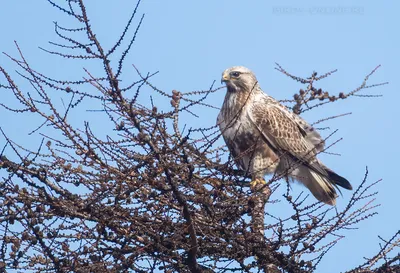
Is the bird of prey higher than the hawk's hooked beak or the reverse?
the reverse

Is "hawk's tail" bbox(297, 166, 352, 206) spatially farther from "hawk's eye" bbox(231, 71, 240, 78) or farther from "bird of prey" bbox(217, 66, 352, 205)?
"hawk's eye" bbox(231, 71, 240, 78)

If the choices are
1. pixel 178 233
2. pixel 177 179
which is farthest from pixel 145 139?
pixel 178 233

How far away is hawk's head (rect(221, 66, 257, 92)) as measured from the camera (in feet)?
30.3

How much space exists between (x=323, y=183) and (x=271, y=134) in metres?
0.89

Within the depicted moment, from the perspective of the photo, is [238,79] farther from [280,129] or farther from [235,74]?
[280,129]

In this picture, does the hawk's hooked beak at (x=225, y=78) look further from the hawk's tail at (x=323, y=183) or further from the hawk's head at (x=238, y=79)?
the hawk's tail at (x=323, y=183)

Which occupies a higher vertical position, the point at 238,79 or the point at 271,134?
the point at 238,79

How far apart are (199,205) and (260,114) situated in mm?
2642

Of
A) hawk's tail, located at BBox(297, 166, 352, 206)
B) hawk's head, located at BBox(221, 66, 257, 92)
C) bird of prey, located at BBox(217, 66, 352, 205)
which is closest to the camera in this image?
bird of prey, located at BBox(217, 66, 352, 205)

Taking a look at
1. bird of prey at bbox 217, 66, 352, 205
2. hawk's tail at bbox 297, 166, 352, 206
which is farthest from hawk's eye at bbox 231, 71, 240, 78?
hawk's tail at bbox 297, 166, 352, 206

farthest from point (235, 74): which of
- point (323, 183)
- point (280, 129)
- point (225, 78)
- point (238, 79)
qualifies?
point (323, 183)

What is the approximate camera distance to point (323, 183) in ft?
30.3

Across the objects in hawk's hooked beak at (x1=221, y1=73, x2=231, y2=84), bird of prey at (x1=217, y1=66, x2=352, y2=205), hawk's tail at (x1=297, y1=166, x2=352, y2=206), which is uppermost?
hawk's hooked beak at (x1=221, y1=73, x2=231, y2=84)

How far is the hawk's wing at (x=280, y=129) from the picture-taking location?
885 centimetres
